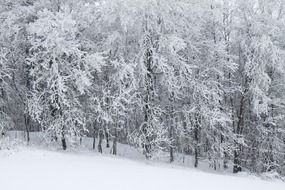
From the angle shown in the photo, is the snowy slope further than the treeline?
No

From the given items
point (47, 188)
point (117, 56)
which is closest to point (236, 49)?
point (117, 56)

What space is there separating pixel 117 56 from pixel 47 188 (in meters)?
11.6

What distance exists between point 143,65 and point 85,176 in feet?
28.8

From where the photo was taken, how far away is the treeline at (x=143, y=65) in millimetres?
19516

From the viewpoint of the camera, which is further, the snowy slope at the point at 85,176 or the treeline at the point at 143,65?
the treeline at the point at 143,65

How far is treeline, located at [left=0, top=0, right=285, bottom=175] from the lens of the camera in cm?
1952

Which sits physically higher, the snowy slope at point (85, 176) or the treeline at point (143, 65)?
the treeline at point (143, 65)

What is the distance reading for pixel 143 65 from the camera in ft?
67.8

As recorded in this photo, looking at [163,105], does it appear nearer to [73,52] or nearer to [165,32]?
[165,32]

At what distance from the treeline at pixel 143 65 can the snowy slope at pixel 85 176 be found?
3526 millimetres

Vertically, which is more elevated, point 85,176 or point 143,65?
point 143,65

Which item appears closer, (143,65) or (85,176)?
(85,176)

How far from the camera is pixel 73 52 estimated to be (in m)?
19.1

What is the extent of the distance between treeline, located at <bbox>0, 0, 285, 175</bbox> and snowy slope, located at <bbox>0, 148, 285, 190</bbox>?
139 inches
